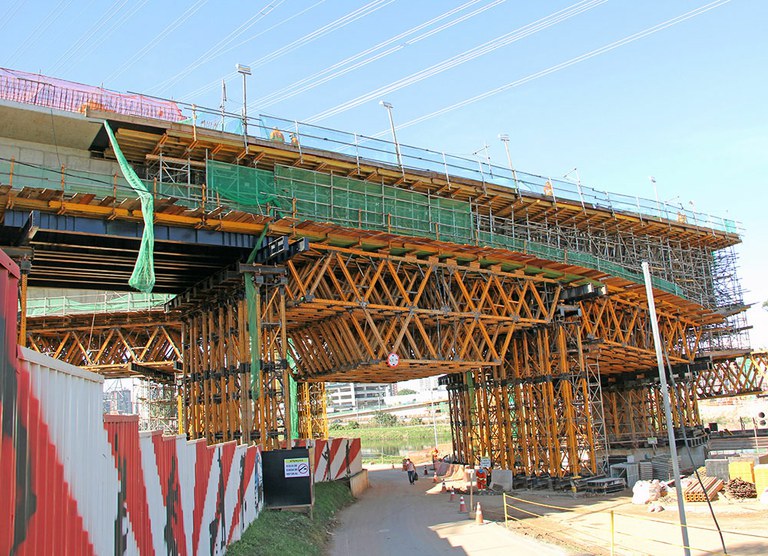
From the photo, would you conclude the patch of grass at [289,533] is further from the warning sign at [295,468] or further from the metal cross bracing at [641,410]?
the metal cross bracing at [641,410]

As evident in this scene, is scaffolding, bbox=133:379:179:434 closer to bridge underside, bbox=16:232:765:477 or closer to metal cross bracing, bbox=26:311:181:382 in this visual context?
bridge underside, bbox=16:232:765:477

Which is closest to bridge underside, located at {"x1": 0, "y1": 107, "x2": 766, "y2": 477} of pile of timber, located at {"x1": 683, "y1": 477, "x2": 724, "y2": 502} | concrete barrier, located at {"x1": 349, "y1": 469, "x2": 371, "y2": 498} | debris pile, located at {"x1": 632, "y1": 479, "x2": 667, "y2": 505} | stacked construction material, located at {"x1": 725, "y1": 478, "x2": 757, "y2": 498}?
concrete barrier, located at {"x1": 349, "y1": 469, "x2": 371, "y2": 498}

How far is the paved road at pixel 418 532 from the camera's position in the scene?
1866 centimetres

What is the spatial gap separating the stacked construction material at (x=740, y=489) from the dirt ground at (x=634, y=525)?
43 cm

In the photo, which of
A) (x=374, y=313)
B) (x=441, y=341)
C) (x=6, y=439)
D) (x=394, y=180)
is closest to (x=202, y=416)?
(x=374, y=313)

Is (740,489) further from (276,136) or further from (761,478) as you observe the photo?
(276,136)

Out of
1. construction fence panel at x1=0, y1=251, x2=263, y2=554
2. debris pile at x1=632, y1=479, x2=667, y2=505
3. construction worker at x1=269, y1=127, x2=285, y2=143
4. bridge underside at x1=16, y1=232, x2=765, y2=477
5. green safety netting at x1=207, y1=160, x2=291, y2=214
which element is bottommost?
debris pile at x1=632, y1=479, x2=667, y2=505

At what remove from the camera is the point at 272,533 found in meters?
16.9

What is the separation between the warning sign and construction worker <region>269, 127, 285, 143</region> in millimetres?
12570

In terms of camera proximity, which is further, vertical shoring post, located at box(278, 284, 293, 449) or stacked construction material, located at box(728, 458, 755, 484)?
stacked construction material, located at box(728, 458, 755, 484)

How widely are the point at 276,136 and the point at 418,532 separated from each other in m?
15.9

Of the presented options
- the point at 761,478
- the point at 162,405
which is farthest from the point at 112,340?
the point at 761,478

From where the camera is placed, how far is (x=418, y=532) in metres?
22.0

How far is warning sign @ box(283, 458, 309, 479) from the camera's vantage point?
21297 millimetres
